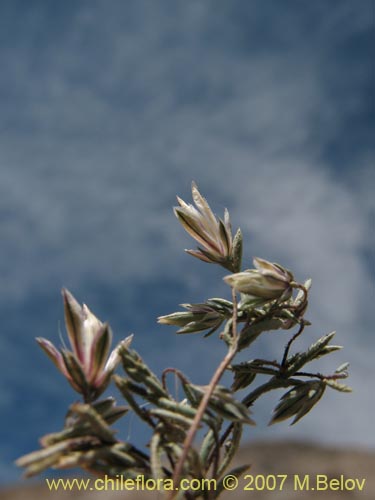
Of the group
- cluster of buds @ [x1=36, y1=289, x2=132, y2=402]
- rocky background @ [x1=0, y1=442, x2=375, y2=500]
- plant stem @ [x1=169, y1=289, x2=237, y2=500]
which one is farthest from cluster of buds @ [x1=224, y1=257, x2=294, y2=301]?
rocky background @ [x1=0, y1=442, x2=375, y2=500]

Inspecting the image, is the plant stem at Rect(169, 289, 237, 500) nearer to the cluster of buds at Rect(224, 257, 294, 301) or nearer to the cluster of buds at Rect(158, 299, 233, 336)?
the cluster of buds at Rect(224, 257, 294, 301)

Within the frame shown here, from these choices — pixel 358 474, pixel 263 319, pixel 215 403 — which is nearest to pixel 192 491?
pixel 215 403

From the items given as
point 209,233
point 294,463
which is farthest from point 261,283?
point 294,463

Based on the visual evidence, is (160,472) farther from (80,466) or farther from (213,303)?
(213,303)

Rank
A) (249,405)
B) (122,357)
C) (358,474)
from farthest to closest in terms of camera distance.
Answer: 1. (358,474)
2. (249,405)
3. (122,357)

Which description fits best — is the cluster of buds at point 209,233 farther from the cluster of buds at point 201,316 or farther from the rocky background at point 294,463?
the rocky background at point 294,463

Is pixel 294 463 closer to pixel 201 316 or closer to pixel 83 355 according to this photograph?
pixel 201 316

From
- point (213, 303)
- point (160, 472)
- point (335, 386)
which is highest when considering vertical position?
point (213, 303)

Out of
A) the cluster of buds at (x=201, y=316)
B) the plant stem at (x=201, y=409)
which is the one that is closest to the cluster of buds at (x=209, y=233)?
the cluster of buds at (x=201, y=316)
